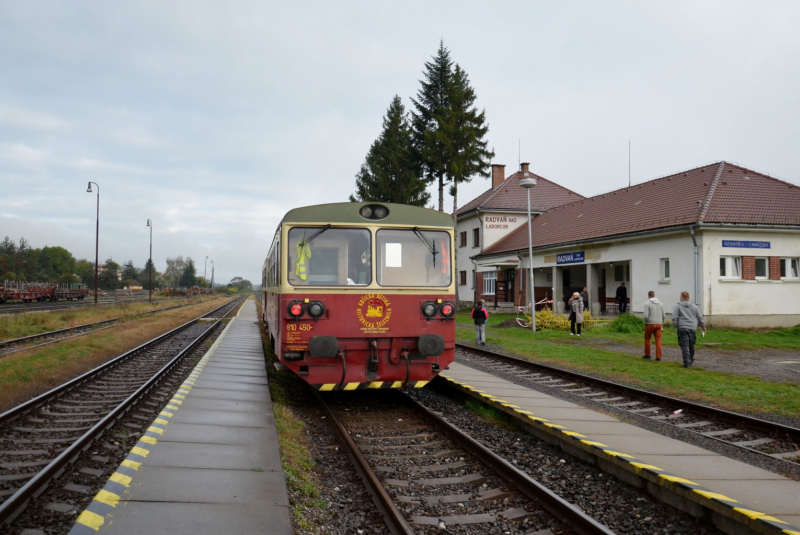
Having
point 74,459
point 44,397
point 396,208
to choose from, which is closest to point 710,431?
point 396,208

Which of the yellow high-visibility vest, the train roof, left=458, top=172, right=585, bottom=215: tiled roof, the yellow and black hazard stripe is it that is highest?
left=458, top=172, right=585, bottom=215: tiled roof

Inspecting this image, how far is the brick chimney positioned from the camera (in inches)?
1772

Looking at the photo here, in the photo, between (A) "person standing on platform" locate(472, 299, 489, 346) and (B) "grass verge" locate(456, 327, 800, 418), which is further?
(A) "person standing on platform" locate(472, 299, 489, 346)

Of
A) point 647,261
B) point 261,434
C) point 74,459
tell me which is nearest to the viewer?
point 74,459

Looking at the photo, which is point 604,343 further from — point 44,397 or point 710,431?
point 44,397

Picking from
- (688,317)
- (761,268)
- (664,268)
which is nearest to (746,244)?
(761,268)

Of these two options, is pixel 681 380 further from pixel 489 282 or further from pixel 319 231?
pixel 489 282

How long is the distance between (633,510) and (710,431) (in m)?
3.20

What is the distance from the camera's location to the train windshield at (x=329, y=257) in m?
7.54

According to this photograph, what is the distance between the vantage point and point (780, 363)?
1299 cm

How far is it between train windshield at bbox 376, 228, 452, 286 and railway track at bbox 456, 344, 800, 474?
331cm

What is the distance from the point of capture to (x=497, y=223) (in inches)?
1512

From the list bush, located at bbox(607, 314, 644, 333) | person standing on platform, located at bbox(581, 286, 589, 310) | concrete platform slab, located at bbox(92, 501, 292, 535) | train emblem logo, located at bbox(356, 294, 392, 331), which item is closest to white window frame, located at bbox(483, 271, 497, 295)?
person standing on platform, located at bbox(581, 286, 589, 310)

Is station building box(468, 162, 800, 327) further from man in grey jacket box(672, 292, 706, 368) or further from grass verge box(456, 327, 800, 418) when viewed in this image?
man in grey jacket box(672, 292, 706, 368)
